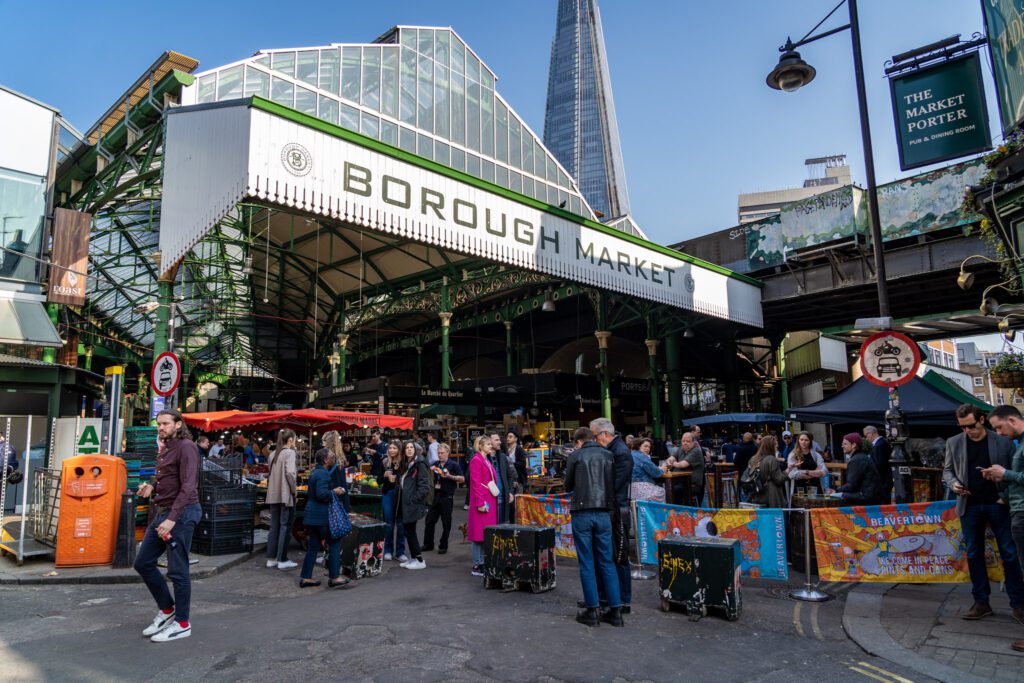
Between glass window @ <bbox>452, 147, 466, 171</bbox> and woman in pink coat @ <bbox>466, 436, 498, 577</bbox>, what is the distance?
20601mm

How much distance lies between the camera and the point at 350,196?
10555mm

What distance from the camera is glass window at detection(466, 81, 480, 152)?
28.2 m

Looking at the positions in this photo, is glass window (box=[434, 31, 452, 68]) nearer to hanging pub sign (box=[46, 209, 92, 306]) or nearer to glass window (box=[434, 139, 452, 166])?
glass window (box=[434, 139, 452, 166])

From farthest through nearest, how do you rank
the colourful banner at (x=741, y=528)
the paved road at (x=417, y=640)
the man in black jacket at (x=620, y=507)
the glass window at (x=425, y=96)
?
the glass window at (x=425, y=96) < the colourful banner at (x=741, y=528) < the man in black jacket at (x=620, y=507) < the paved road at (x=417, y=640)

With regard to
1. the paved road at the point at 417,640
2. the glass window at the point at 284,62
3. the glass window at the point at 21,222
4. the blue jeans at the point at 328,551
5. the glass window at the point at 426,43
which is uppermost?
the glass window at the point at 426,43

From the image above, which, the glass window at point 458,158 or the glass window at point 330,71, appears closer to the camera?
the glass window at point 330,71

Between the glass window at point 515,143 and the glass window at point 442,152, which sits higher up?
the glass window at point 515,143

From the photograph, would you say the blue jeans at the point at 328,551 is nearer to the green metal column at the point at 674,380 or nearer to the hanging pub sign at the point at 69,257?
the hanging pub sign at the point at 69,257

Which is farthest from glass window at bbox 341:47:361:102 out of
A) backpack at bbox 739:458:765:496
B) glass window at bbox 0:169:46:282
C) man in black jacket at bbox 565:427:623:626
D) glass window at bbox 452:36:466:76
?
man in black jacket at bbox 565:427:623:626

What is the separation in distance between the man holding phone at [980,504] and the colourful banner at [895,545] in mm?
503

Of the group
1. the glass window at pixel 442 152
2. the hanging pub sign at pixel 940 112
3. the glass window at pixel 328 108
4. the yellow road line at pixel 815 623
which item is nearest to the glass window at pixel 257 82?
the glass window at pixel 328 108

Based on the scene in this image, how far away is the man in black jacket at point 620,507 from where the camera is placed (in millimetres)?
6064

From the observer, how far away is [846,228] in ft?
69.2

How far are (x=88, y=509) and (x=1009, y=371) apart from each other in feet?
43.4
